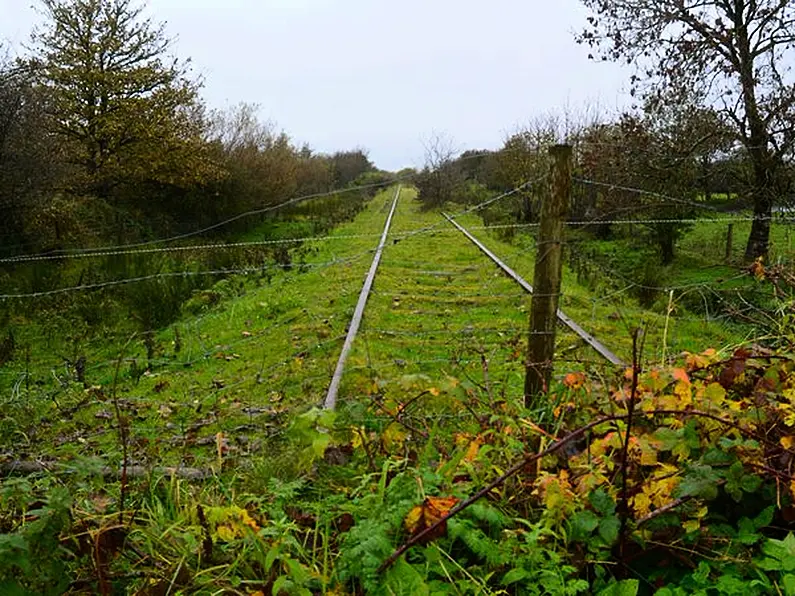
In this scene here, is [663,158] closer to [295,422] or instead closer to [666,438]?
[666,438]

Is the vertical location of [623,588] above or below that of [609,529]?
below

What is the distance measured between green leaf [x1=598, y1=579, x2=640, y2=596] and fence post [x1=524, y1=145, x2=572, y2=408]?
1.69 m

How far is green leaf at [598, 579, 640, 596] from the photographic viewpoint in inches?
73.4

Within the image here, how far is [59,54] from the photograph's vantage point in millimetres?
18281

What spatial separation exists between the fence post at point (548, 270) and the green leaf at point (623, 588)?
1.69 metres

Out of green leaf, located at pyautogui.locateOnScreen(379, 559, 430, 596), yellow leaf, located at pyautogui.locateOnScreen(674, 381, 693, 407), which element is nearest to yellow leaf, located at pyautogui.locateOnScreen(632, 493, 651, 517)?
yellow leaf, located at pyautogui.locateOnScreen(674, 381, 693, 407)

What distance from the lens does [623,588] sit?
1888mm

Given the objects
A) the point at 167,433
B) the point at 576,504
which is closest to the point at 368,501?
the point at 576,504

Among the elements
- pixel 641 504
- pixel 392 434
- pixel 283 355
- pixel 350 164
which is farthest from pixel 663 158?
pixel 350 164

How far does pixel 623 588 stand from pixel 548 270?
217cm

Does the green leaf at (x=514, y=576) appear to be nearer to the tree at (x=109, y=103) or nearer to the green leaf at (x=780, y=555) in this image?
the green leaf at (x=780, y=555)

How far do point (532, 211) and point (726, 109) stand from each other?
10.1 meters

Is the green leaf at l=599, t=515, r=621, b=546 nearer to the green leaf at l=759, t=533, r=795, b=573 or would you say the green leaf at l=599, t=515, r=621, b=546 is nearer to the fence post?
the green leaf at l=759, t=533, r=795, b=573

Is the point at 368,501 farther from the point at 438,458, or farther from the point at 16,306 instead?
the point at 16,306
